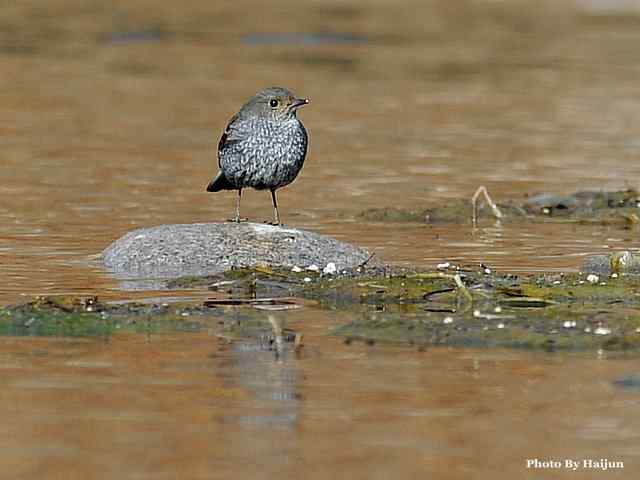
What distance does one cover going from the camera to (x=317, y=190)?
19.5 metres

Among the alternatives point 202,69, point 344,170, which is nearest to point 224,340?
point 344,170

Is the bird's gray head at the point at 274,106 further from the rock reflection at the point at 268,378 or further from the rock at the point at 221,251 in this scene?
the rock reflection at the point at 268,378

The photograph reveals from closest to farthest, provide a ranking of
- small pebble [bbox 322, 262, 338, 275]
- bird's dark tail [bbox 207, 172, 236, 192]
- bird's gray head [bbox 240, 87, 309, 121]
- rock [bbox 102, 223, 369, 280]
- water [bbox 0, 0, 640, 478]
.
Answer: water [bbox 0, 0, 640, 478] < small pebble [bbox 322, 262, 338, 275] < rock [bbox 102, 223, 369, 280] < bird's gray head [bbox 240, 87, 309, 121] < bird's dark tail [bbox 207, 172, 236, 192]

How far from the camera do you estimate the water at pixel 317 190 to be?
842 cm

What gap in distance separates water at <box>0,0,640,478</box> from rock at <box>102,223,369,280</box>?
0.42 m

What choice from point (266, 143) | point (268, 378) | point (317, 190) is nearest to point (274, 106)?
point (266, 143)

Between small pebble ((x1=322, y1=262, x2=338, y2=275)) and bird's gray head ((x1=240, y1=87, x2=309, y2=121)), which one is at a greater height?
bird's gray head ((x1=240, y1=87, x2=309, y2=121))

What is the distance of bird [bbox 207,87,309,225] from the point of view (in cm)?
1358

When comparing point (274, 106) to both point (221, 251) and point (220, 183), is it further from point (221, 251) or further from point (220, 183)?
point (221, 251)

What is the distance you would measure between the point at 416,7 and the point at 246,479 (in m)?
36.2

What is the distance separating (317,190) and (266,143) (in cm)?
597

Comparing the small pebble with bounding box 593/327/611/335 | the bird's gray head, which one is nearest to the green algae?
the small pebble with bounding box 593/327/611/335

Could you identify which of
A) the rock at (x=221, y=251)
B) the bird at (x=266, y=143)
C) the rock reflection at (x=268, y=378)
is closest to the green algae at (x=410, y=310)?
the rock reflection at (x=268, y=378)

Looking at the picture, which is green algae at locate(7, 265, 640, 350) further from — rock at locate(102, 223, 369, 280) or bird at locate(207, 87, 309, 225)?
bird at locate(207, 87, 309, 225)
